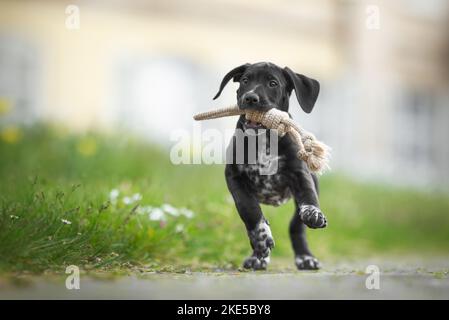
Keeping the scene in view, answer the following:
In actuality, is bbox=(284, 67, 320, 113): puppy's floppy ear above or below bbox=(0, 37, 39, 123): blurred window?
below

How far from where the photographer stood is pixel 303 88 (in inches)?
126

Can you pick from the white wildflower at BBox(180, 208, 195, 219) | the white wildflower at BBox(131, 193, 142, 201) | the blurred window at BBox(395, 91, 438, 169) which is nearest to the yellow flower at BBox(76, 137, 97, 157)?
the white wildflower at BBox(180, 208, 195, 219)

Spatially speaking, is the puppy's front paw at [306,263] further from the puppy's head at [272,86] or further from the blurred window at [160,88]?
the blurred window at [160,88]

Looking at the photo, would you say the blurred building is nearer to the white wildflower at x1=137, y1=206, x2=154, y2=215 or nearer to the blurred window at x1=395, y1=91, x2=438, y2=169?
the blurred window at x1=395, y1=91, x2=438, y2=169

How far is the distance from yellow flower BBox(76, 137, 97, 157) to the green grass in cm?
1

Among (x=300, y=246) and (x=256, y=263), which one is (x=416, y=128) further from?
(x=256, y=263)

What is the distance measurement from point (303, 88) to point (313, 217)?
71 centimetres

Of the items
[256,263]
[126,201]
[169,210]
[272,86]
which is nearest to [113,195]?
[126,201]

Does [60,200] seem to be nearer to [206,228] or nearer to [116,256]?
[116,256]

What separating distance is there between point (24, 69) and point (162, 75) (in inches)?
102

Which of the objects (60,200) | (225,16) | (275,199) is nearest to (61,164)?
(60,200)

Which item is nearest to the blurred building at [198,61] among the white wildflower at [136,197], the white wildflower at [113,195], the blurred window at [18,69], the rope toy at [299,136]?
the blurred window at [18,69]

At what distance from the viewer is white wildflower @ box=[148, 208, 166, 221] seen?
3.87 metres
